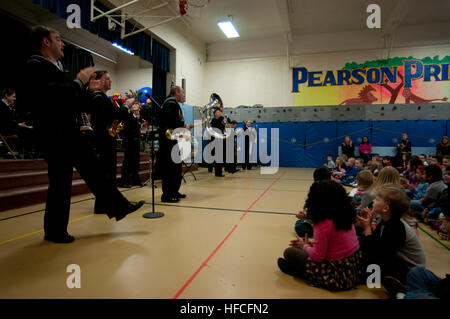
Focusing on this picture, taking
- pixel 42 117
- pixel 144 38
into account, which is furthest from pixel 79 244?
pixel 144 38

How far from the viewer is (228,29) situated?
37.7 ft

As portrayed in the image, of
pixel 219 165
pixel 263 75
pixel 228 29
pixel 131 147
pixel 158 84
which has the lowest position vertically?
pixel 219 165

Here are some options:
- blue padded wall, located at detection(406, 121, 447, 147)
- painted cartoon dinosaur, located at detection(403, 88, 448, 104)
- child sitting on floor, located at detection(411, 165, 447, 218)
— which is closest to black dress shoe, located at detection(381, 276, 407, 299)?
child sitting on floor, located at detection(411, 165, 447, 218)

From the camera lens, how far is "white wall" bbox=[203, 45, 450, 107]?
1195 cm

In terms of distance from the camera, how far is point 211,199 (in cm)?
445

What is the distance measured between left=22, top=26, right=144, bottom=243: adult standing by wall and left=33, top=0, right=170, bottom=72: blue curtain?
4.42 m

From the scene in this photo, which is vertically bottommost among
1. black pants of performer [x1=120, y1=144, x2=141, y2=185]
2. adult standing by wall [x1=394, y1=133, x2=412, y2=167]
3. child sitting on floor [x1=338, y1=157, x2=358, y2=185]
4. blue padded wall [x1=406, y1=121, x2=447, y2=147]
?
child sitting on floor [x1=338, y1=157, x2=358, y2=185]

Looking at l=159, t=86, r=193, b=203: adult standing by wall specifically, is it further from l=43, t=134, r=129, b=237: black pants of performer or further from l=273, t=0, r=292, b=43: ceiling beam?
l=273, t=0, r=292, b=43: ceiling beam

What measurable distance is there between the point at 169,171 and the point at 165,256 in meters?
2.03

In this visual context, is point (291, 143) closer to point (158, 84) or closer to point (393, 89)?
point (393, 89)

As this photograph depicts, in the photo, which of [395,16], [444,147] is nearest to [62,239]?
[444,147]

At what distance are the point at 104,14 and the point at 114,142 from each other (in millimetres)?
4724

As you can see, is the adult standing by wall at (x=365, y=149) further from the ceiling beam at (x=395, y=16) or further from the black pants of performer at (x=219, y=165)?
the black pants of performer at (x=219, y=165)
